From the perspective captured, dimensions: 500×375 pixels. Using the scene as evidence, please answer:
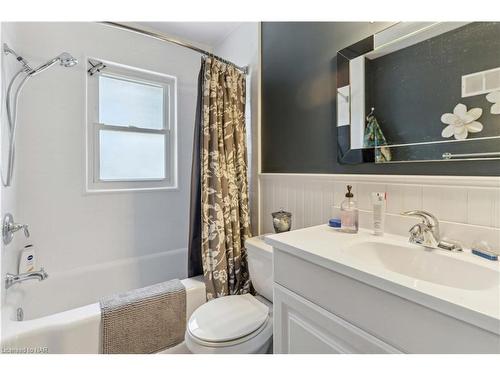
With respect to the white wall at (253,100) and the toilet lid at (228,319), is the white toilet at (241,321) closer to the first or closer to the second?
the toilet lid at (228,319)

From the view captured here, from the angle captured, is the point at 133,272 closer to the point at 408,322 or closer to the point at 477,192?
the point at 408,322

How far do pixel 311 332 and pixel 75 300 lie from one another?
1819 mm

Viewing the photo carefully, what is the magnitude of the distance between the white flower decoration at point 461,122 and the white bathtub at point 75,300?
1.39 metres

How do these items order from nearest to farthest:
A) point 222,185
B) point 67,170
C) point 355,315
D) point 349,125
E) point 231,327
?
1. point 355,315
2. point 231,327
3. point 349,125
4. point 222,185
5. point 67,170

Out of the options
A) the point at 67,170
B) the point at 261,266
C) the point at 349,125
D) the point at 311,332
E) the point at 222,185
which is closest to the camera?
the point at 311,332

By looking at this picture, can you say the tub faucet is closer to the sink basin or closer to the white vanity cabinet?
the white vanity cabinet

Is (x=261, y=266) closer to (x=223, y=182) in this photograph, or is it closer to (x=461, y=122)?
(x=223, y=182)

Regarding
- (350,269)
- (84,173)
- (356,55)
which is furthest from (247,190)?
(84,173)

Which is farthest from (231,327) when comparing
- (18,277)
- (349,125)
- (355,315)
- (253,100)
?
(253,100)

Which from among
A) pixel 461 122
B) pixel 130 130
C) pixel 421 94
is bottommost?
pixel 461 122

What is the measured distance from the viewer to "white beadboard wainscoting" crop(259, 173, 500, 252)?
2.43ft

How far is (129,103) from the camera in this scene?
6.59 ft

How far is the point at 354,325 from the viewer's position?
23.7 inches

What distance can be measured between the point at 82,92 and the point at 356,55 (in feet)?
6.19
